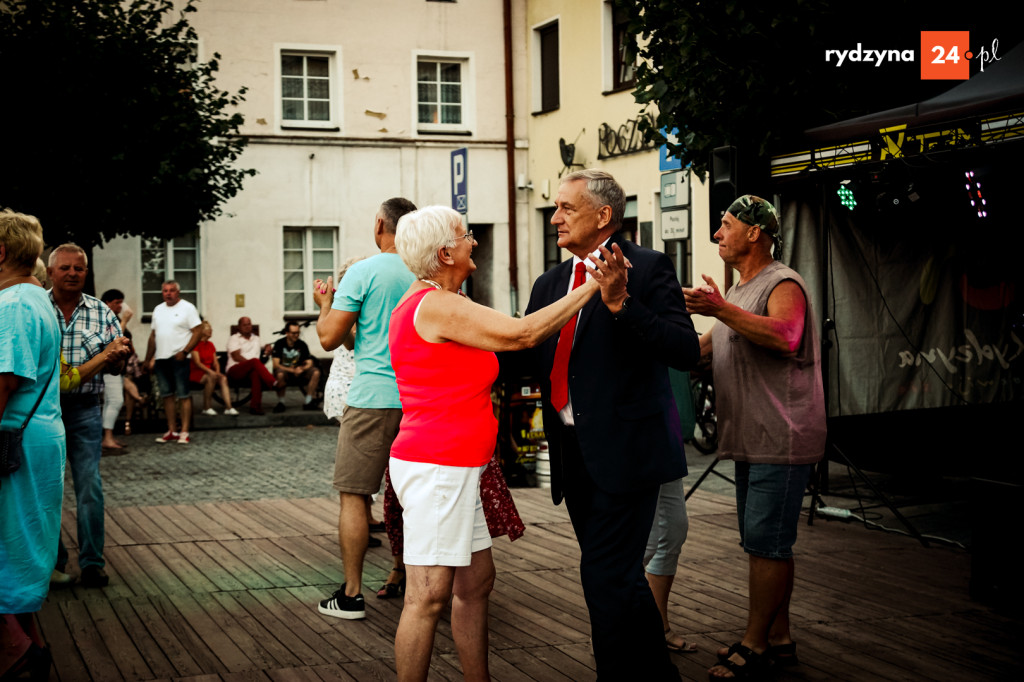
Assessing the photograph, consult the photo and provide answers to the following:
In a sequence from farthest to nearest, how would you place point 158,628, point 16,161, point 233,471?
point 16,161 → point 233,471 → point 158,628

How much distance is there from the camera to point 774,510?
16.5 feet

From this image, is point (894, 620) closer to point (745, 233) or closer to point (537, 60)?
point (745, 233)

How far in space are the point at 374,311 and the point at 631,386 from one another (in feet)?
7.10

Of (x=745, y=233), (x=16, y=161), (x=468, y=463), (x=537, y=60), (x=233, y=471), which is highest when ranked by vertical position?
(x=537, y=60)

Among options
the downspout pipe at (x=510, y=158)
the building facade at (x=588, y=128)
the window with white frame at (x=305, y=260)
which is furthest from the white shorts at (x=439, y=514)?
the downspout pipe at (x=510, y=158)

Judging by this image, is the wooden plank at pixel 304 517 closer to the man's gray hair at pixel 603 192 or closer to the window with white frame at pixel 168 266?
the man's gray hair at pixel 603 192

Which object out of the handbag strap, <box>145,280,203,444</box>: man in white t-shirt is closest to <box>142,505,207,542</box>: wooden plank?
the handbag strap

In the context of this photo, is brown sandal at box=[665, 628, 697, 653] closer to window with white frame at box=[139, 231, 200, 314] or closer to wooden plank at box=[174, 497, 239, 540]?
wooden plank at box=[174, 497, 239, 540]

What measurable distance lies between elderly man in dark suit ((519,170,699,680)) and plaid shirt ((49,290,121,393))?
314 cm

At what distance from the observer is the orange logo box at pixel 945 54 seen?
31.9ft

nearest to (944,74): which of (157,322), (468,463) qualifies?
(468,463)

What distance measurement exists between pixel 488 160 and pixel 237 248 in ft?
18.1

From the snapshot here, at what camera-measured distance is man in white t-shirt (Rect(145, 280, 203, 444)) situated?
46.6 feet

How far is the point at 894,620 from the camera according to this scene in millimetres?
6027
